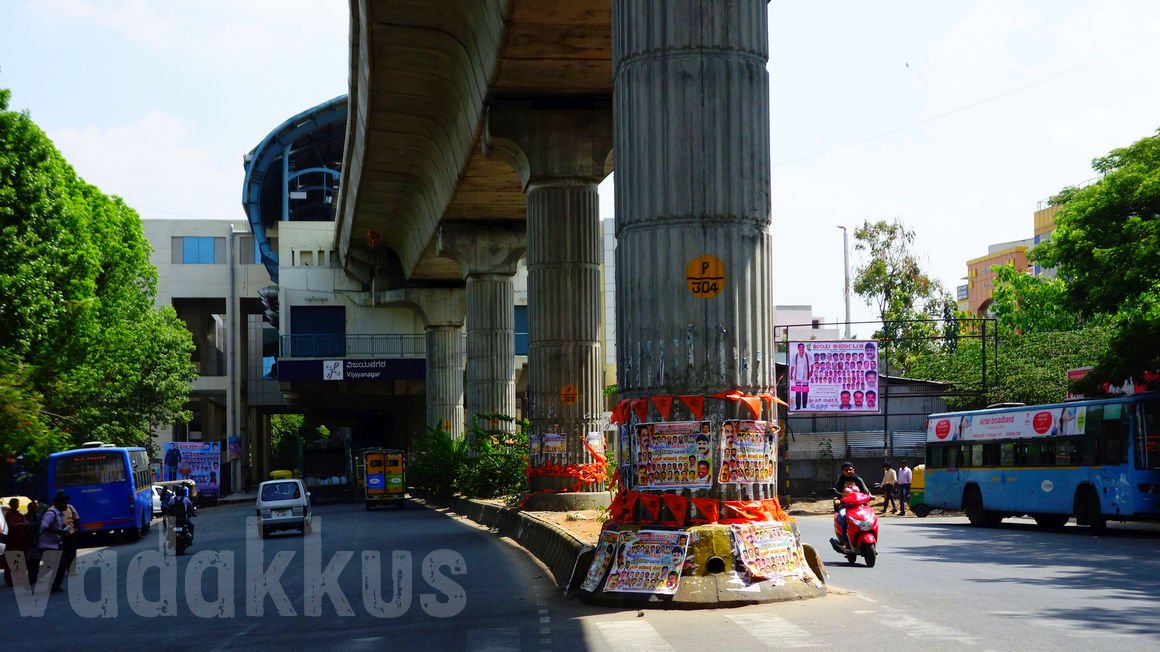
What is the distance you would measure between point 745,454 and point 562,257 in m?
15.4

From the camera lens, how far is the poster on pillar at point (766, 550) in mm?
13422

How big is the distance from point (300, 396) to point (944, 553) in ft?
198

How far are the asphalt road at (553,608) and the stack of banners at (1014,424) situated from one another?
13.6 feet

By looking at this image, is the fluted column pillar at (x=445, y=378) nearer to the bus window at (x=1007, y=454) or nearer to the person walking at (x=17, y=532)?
the bus window at (x=1007, y=454)

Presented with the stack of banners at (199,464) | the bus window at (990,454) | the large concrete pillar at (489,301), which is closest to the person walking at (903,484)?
the bus window at (990,454)

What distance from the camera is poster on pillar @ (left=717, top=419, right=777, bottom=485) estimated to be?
Result: 46.6 feet

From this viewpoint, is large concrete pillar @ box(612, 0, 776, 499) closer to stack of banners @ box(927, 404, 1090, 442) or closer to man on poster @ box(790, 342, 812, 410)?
stack of banners @ box(927, 404, 1090, 442)

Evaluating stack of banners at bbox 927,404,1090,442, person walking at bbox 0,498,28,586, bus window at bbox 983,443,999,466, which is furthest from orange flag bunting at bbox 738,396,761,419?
Result: bus window at bbox 983,443,999,466

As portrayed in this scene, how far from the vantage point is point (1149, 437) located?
2714 cm

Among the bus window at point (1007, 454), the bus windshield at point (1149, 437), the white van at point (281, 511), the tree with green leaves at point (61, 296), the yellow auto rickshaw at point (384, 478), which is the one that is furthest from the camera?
the yellow auto rickshaw at point (384, 478)

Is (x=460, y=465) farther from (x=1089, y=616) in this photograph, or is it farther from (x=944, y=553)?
(x=1089, y=616)

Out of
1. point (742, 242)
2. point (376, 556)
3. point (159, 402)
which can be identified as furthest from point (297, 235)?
point (742, 242)

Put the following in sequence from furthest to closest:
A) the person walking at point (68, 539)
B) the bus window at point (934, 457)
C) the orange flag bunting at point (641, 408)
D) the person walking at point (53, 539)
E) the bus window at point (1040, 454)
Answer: the bus window at point (934, 457)
the bus window at point (1040, 454)
the person walking at point (68, 539)
the person walking at point (53, 539)
the orange flag bunting at point (641, 408)

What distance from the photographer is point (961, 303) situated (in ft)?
440
